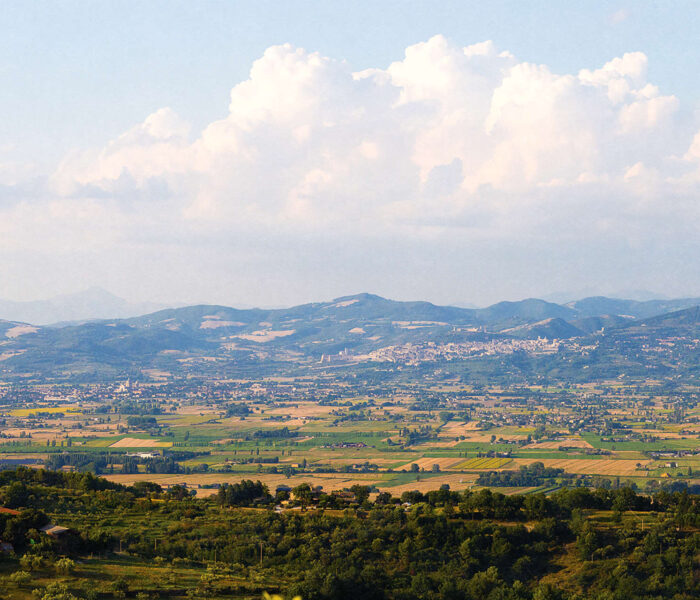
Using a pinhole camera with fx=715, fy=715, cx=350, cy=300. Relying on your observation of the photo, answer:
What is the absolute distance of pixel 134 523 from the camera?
4053 cm

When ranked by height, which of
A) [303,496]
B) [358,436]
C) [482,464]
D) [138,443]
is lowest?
[482,464]

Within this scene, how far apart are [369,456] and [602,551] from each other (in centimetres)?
6708

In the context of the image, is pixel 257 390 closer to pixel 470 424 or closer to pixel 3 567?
pixel 470 424

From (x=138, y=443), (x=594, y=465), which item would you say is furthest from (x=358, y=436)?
(x=594, y=465)

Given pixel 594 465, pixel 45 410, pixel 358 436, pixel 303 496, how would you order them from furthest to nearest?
1. pixel 45 410
2. pixel 358 436
3. pixel 594 465
4. pixel 303 496

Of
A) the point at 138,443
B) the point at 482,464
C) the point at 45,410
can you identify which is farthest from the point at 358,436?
the point at 45,410

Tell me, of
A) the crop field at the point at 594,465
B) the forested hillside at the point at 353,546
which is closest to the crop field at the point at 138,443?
the crop field at the point at 594,465

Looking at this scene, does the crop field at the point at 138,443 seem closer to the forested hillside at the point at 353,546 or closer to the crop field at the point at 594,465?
the crop field at the point at 594,465

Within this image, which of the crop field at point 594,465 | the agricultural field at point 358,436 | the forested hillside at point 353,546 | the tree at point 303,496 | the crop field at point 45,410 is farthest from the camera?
the crop field at point 45,410

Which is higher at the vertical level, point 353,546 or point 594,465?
point 353,546

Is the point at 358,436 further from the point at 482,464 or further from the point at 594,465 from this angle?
the point at 594,465

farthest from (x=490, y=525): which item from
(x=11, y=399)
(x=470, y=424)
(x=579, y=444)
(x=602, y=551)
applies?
(x=11, y=399)

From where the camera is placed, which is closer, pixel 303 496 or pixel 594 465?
pixel 303 496

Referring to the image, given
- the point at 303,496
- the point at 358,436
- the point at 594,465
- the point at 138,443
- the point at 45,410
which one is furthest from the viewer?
the point at 45,410
